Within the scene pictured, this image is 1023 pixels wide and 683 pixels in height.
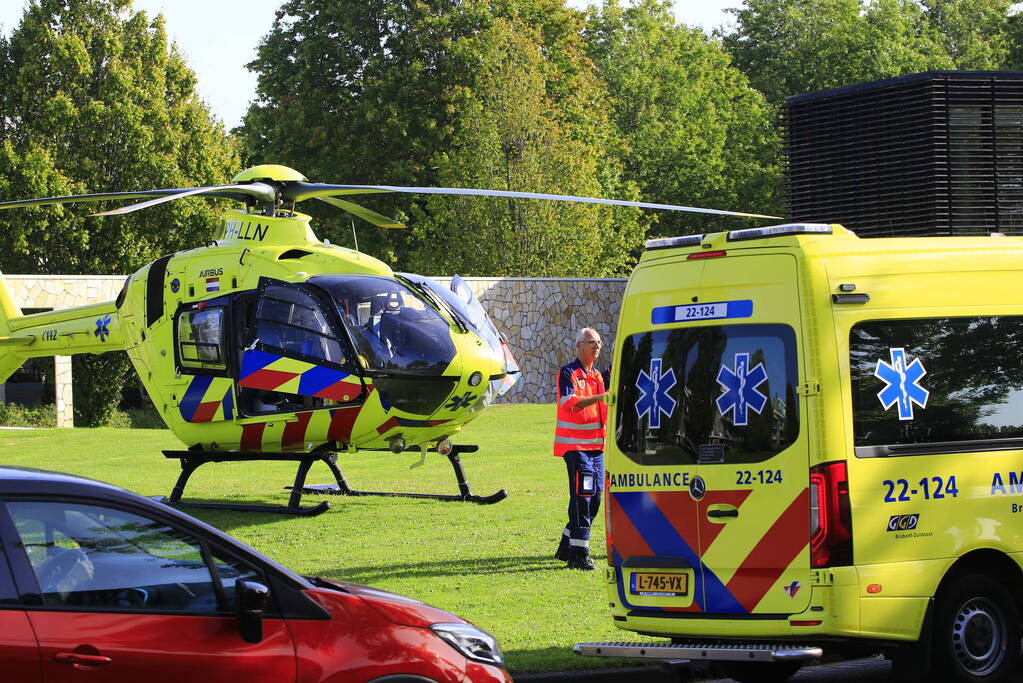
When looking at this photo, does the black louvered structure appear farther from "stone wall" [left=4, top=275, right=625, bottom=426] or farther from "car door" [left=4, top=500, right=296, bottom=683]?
"car door" [left=4, top=500, right=296, bottom=683]

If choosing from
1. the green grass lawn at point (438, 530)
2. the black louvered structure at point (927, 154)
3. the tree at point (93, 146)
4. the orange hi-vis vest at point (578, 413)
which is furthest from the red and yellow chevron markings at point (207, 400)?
the tree at point (93, 146)

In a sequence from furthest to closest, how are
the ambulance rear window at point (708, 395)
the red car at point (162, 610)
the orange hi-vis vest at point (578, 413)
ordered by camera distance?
the orange hi-vis vest at point (578, 413) < the ambulance rear window at point (708, 395) < the red car at point (162, 610)

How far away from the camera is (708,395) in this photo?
A: 307 inches

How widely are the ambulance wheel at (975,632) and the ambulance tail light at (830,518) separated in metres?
0.79

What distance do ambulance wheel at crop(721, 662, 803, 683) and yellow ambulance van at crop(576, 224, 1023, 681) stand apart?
0.5 inches

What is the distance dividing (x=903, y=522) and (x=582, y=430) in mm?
4165

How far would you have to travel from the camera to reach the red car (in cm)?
523

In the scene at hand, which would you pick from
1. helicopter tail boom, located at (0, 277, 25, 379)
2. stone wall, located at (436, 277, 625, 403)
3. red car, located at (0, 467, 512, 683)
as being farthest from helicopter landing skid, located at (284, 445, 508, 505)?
stone wall, located at (436, 277, 625, 403)

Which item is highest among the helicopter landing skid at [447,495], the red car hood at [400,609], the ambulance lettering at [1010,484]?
the ambulance lettering at [1010,484]

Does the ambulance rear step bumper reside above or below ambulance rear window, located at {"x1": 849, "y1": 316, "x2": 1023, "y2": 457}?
below

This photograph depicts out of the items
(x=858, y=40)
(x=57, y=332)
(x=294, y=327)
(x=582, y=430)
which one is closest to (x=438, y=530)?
(x=294, y=327)

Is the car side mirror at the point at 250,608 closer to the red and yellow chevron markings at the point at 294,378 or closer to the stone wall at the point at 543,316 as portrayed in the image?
the red and yellow chevron markings at the point at 294,378

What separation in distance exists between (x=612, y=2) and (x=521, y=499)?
49082 mm

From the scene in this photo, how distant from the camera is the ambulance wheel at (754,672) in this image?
8.22m
